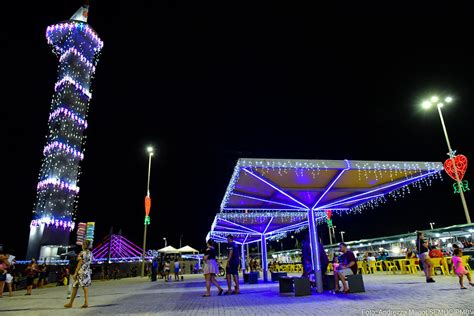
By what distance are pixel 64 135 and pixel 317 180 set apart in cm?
4008

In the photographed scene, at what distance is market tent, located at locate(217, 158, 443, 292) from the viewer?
27.7ft

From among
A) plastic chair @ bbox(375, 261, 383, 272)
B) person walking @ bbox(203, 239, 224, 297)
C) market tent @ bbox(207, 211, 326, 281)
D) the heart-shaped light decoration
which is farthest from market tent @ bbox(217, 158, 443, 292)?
plastic chair @ bbox(375, 261, 383, 272)

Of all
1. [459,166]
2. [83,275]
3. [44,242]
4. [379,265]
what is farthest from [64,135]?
[459,166]

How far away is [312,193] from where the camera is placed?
10.7 m

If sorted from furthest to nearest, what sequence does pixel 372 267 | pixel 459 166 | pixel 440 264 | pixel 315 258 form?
pixel 372 267 < pixel 459 166 < pixel 440 264 < pixel 315 258

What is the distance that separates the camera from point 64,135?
40.9m

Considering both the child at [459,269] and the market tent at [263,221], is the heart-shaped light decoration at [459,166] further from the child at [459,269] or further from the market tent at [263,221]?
the child at [459,269]

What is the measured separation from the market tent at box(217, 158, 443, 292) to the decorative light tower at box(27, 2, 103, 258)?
3457 cm

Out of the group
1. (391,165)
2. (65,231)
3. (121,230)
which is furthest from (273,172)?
(121,230)

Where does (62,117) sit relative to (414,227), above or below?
above

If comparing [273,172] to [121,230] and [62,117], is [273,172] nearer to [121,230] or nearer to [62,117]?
[62,117]

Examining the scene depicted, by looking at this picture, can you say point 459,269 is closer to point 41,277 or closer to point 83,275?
point 83,275

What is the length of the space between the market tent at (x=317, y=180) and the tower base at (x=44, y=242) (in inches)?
1357

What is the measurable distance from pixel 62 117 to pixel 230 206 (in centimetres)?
3607
